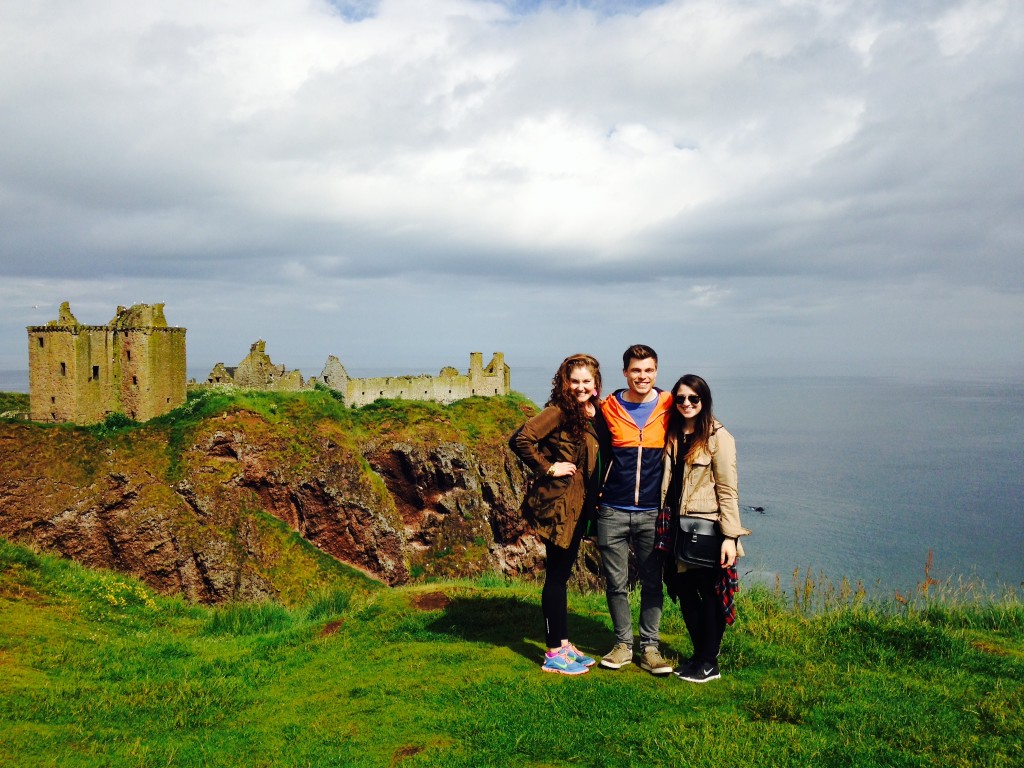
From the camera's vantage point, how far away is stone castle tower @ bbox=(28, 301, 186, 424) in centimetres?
3369

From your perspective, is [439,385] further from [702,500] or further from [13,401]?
[702,500]

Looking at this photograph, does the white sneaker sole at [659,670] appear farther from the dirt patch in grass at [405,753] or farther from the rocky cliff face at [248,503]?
the rocky cliff face at [248,503]

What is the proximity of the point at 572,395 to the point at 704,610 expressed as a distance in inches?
102

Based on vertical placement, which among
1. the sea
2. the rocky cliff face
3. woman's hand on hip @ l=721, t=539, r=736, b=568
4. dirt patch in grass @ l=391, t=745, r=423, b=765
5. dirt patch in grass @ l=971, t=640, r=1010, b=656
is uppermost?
woman's hand on hip @ l=721, t=539, r=736, b=568

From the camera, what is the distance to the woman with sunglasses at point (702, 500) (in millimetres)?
6688

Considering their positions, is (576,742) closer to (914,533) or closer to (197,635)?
(197,635)

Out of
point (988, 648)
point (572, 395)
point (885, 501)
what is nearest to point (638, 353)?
point (572, 395)

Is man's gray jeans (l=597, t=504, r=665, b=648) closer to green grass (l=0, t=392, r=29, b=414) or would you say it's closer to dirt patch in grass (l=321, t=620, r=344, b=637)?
dirt patch in grass (l=321, t=620, r=344, b=637)

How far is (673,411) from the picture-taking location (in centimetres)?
712

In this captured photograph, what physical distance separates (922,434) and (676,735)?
138348 mm

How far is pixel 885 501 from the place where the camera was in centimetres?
6844

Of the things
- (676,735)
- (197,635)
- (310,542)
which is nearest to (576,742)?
(676,735)

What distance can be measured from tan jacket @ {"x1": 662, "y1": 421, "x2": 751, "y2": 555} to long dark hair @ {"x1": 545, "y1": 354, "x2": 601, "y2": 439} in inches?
46.3

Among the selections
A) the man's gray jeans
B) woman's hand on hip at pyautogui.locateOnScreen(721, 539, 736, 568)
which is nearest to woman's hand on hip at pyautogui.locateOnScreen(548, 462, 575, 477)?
the man's gray jeans
